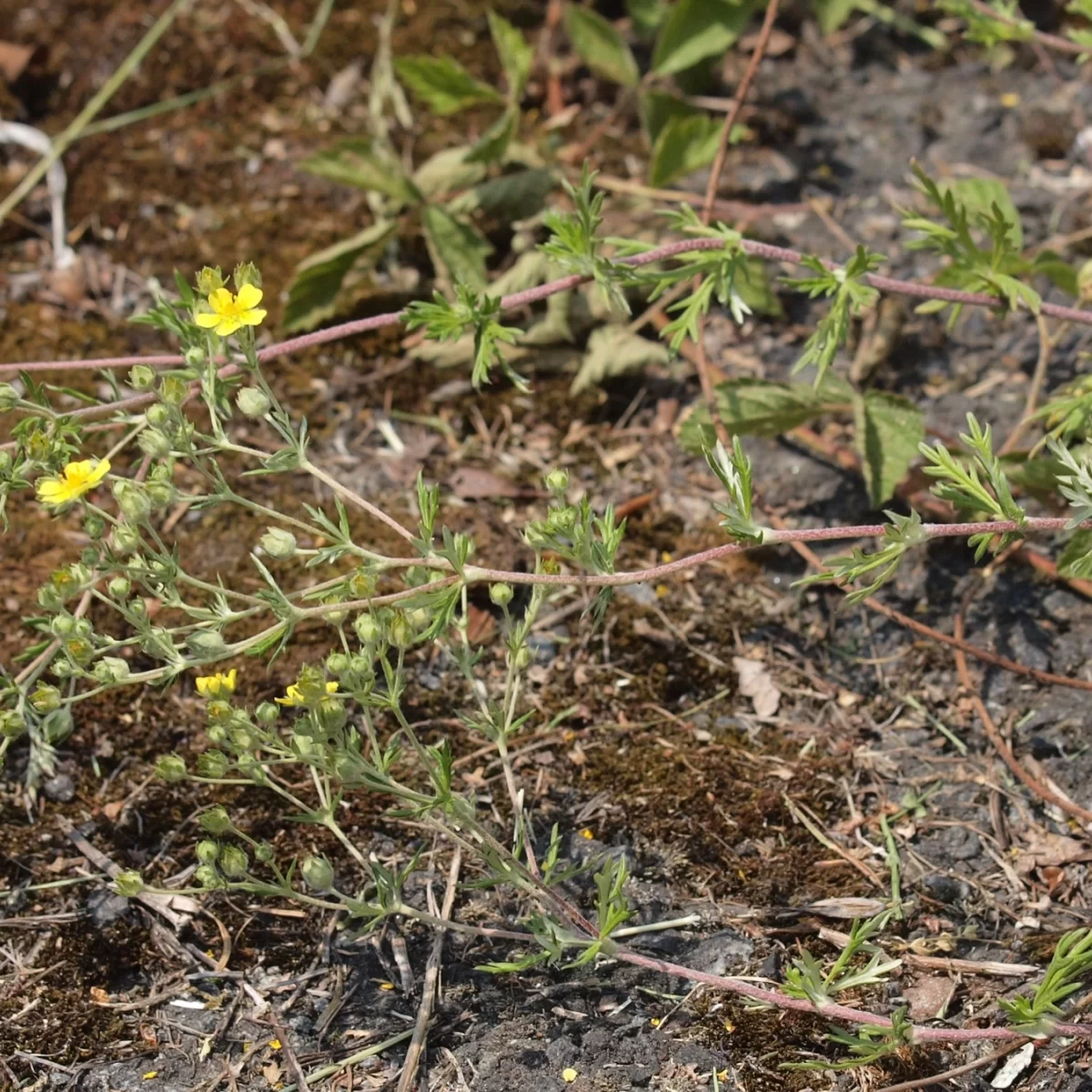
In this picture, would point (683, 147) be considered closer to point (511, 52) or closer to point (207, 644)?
point (511, 52)

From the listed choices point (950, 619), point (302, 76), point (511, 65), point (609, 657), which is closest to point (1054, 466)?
point (950, 619)

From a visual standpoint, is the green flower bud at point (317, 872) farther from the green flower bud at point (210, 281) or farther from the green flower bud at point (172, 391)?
the green flower bud at point (210, 281)

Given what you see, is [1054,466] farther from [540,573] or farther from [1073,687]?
[540,573]

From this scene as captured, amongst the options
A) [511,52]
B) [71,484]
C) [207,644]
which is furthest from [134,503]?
[511,52]

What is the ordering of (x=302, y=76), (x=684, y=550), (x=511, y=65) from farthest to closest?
(x=302, y=76)
(x=511, y=65)
(x=684, y=550)

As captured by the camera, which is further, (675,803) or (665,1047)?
(675,803)

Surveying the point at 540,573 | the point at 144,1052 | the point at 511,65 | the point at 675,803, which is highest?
the point at 511,65
